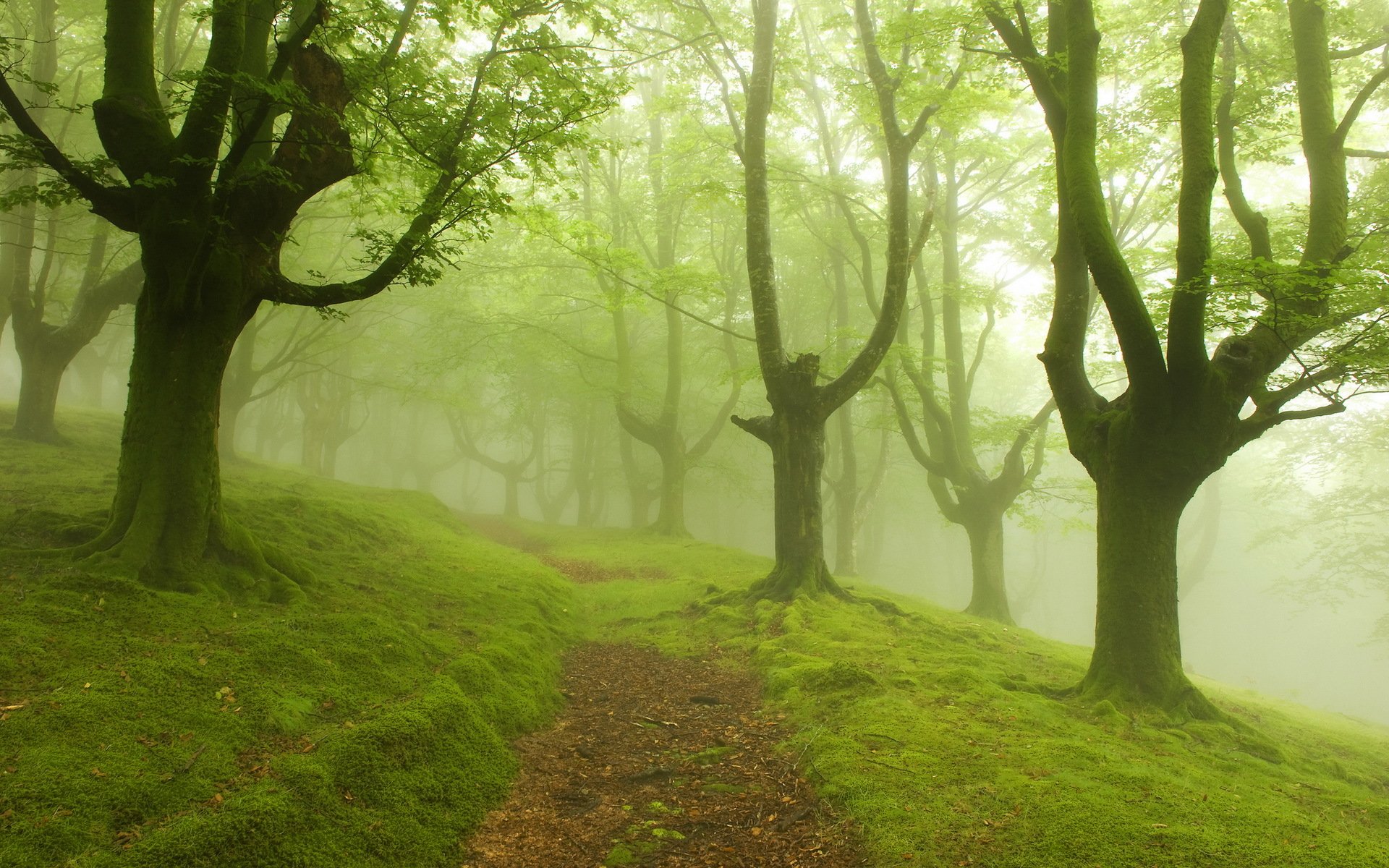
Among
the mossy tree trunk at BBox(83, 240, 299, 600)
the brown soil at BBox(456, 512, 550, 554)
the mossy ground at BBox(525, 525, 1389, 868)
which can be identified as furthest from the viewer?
the brown soil at BBox(456, 512, 550, 554)

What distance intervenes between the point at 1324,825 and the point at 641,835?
418 cm

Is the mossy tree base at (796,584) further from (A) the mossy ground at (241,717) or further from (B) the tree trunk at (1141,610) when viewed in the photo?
(B) the tree trunk at (1141,610)

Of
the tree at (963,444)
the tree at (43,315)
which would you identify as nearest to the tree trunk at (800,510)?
the tree at (963,444)

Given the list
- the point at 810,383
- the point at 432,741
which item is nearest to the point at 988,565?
the point at 810,383

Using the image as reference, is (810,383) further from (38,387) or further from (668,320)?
(38,387)

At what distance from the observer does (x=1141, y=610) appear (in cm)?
668

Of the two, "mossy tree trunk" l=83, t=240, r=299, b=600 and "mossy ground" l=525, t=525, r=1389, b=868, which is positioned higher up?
"mossy tree trunk" l=83, t=240, r=299, b=600

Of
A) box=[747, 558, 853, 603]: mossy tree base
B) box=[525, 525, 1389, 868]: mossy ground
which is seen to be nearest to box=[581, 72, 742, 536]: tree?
box=[747, 558, 853, 603]: mossy tree base

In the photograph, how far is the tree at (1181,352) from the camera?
246 inches

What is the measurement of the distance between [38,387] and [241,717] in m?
14.4

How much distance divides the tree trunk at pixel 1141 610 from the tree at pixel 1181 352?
0.04 ft

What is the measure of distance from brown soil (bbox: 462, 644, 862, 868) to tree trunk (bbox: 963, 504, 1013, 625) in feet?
34.1

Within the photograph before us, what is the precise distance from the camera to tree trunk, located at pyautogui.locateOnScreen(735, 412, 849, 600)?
10656mm

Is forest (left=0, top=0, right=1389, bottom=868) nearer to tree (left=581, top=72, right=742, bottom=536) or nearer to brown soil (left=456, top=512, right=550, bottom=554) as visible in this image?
tree (left=581, top=72, right=742, bottom=536)
